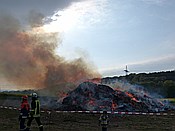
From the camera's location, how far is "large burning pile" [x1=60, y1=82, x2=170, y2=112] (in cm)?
3372

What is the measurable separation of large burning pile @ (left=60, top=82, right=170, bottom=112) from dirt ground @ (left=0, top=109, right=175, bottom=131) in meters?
4.44

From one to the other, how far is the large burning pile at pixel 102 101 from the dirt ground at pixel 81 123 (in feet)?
14.6

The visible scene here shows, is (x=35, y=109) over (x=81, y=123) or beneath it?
over

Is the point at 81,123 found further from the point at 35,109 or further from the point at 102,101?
the point at 102,101

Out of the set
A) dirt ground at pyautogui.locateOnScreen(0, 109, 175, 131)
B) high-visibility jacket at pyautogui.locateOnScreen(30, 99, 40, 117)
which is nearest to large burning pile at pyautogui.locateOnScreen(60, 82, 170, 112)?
dirt ground at pyautogui.locateOnScreen(0, 109, 175, 131)

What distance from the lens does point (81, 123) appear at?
2448cm

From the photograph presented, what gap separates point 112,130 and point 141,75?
8890 centimetres

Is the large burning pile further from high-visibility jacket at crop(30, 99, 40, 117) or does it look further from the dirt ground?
high-visibility jacket at crop(30, 99, 40, 117)

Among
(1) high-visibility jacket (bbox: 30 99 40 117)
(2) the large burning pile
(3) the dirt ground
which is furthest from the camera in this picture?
(2) the large burning pile

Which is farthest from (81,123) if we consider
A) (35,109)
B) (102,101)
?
(102,101)

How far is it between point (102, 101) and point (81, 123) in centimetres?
983

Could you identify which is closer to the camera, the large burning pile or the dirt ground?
the dirt ground

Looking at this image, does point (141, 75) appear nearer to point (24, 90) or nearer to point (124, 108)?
point (24, 90)

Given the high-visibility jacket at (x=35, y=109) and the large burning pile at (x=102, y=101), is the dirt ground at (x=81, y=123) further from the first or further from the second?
the large burning pile at (x=102, y=101)
